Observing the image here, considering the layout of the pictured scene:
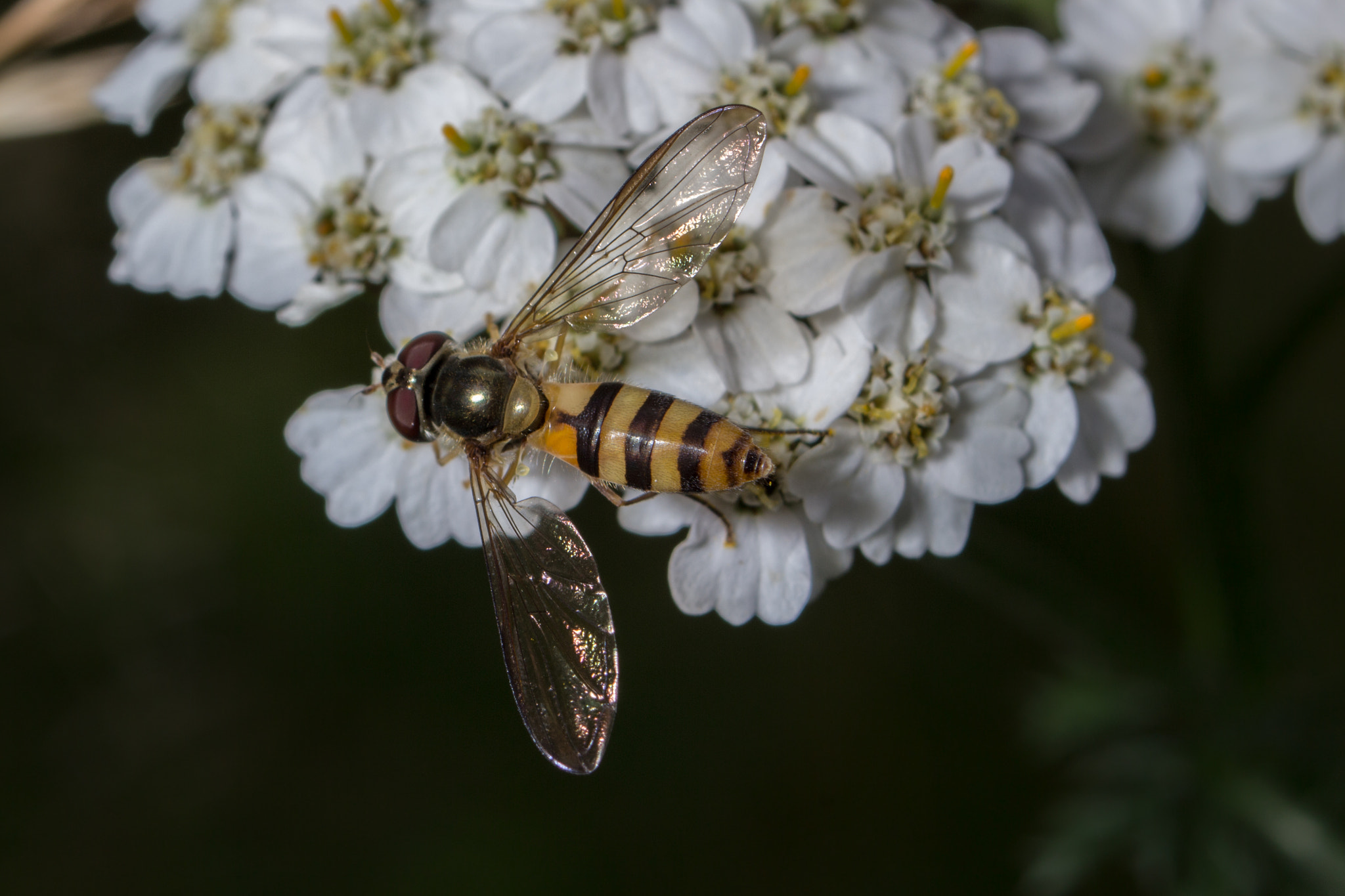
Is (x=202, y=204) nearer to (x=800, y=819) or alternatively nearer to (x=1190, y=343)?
(x=1190, y=343)

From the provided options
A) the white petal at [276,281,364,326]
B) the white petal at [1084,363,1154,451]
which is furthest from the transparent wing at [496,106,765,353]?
the white petal at [1084,363,1154,451]

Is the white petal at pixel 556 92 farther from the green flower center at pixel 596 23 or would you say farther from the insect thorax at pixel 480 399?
the insect thorax at pixel 480 399

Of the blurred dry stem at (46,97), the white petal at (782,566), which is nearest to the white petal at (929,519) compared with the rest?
the white petal at (782,566)

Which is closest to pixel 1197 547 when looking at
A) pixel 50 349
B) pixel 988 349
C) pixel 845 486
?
pixel 988 349

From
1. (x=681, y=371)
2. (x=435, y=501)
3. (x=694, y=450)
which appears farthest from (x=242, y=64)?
(x=694, y=450)

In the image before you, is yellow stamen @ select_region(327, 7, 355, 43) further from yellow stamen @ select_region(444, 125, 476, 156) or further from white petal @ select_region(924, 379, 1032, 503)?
white petal @ select_region(924, 379, 1032, 503)
